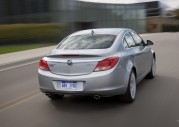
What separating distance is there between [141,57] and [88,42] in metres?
1.53

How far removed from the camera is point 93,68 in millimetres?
6535

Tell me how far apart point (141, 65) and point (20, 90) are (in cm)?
313

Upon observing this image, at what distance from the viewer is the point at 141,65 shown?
823 centimetres

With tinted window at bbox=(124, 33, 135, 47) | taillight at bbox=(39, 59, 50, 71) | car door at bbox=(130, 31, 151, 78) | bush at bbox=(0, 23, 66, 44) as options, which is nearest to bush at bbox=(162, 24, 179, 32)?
bush at bbox=(0, 23, 66, 44)

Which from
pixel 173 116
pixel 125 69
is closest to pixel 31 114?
pixel 125 69

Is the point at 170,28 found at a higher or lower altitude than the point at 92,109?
lower

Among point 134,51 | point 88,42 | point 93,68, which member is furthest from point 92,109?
point 134,51

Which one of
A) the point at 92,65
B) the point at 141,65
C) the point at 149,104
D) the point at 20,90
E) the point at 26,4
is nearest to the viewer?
the point at 92,65

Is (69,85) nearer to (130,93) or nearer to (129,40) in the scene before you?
(130,93)

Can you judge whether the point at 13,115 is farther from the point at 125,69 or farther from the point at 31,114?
the point at 125,69

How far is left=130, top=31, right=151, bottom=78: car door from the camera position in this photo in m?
7.93

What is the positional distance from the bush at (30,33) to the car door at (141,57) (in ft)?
63.3

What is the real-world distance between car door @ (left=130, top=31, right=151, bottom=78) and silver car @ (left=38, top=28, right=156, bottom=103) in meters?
0.26

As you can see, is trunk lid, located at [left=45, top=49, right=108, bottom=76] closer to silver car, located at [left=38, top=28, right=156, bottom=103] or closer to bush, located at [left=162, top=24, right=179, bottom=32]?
silver car, located at [left=38, top=28, right=156, bottom=103]
